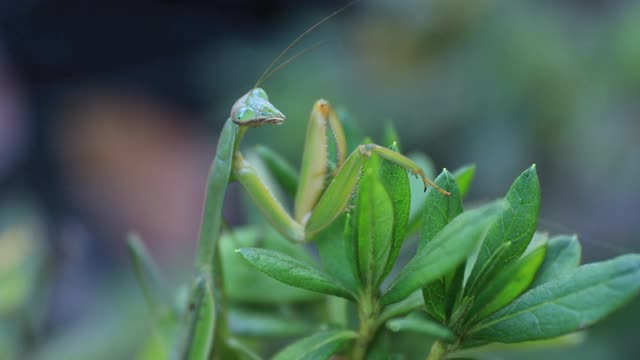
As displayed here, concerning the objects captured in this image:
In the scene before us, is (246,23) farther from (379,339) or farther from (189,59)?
(379,339)

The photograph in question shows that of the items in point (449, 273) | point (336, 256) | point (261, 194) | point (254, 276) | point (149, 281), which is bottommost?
point (149, 281)

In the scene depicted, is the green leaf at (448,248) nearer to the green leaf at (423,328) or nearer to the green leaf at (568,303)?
the green leaf at (423,328)

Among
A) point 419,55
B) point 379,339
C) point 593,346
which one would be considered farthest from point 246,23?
point 379,339

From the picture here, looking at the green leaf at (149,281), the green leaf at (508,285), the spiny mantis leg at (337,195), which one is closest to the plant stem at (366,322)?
the green leaf at (508,285)

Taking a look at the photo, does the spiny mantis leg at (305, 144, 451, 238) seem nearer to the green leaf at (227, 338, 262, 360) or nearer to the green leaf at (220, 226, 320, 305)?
the green leaf at (220, 226, 320, 305)

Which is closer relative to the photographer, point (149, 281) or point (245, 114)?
point (245, 114)

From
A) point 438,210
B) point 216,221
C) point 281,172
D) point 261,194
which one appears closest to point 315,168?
point 281,172

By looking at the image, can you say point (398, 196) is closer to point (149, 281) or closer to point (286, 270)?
point (286, 270)
